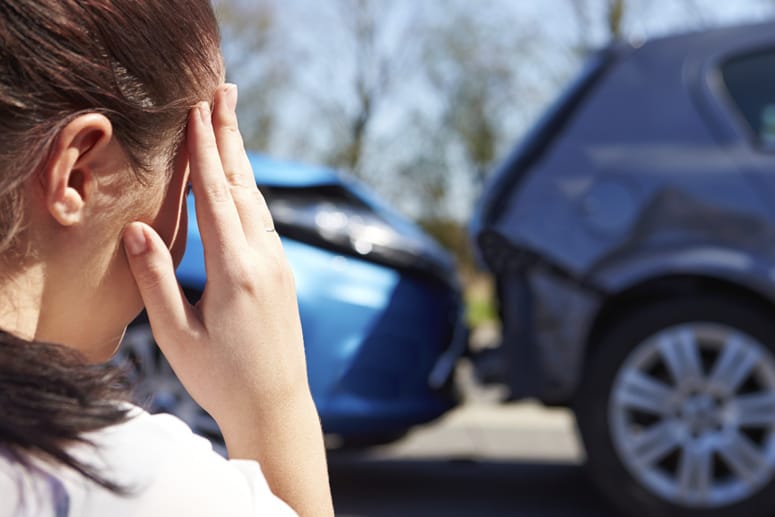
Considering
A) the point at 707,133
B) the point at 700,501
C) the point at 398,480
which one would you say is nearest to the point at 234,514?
the point at 700,501

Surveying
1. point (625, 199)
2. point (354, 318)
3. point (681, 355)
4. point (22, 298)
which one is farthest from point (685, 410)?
point (22, 298)

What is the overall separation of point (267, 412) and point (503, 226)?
9.15 ft

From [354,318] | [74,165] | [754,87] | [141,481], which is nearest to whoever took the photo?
[141,481]

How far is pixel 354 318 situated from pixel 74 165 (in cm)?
270

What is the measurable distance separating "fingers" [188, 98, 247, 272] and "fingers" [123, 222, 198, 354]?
3 cm

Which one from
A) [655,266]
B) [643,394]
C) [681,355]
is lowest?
[643,394]

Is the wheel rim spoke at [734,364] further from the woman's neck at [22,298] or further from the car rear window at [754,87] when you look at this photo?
the woman's neck at [22,298]

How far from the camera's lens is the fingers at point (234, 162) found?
0.85m

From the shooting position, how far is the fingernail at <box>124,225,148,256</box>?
790mm

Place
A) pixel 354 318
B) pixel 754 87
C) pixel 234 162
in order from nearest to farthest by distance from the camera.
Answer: pixel 234 162 < pixel 354 318 < pixel 754 87

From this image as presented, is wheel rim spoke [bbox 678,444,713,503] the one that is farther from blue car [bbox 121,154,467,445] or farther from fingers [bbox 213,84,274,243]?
fingers [bbox 213,84,274,243]

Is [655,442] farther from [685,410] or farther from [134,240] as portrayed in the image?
[134,240]

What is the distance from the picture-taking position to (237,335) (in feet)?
2.59

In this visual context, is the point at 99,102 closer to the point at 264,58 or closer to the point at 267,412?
the point at 267,412
